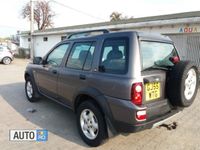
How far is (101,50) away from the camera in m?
3.07

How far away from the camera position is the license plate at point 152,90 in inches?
105

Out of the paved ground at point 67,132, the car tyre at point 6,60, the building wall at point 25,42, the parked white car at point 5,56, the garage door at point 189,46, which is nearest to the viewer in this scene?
the paved ground at point 67,132

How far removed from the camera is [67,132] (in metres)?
3.70

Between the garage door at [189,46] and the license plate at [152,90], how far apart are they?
22.0 ft

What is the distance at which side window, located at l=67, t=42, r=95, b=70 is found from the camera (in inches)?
129

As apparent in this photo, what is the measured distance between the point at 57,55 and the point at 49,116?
143 cm

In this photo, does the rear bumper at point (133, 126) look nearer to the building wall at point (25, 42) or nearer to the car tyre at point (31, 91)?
the car tyre at point (31, 91)

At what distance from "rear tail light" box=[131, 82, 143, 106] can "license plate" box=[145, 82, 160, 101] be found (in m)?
0.15

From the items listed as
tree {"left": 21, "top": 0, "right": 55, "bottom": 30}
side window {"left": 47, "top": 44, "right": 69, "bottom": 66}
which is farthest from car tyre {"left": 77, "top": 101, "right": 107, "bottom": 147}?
tree {"left": 21, "top": 0, "right": 55, "bottom": 30}

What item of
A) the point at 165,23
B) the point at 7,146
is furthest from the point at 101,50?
the point at 165,23

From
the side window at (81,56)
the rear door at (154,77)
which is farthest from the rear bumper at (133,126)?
the side window at (81,56)

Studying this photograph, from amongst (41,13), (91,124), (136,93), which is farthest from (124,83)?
(41,13)

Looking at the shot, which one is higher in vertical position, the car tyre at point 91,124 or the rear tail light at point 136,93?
the rear tail light at point 136,93

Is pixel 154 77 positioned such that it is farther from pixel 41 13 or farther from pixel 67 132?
pixel 41 13
